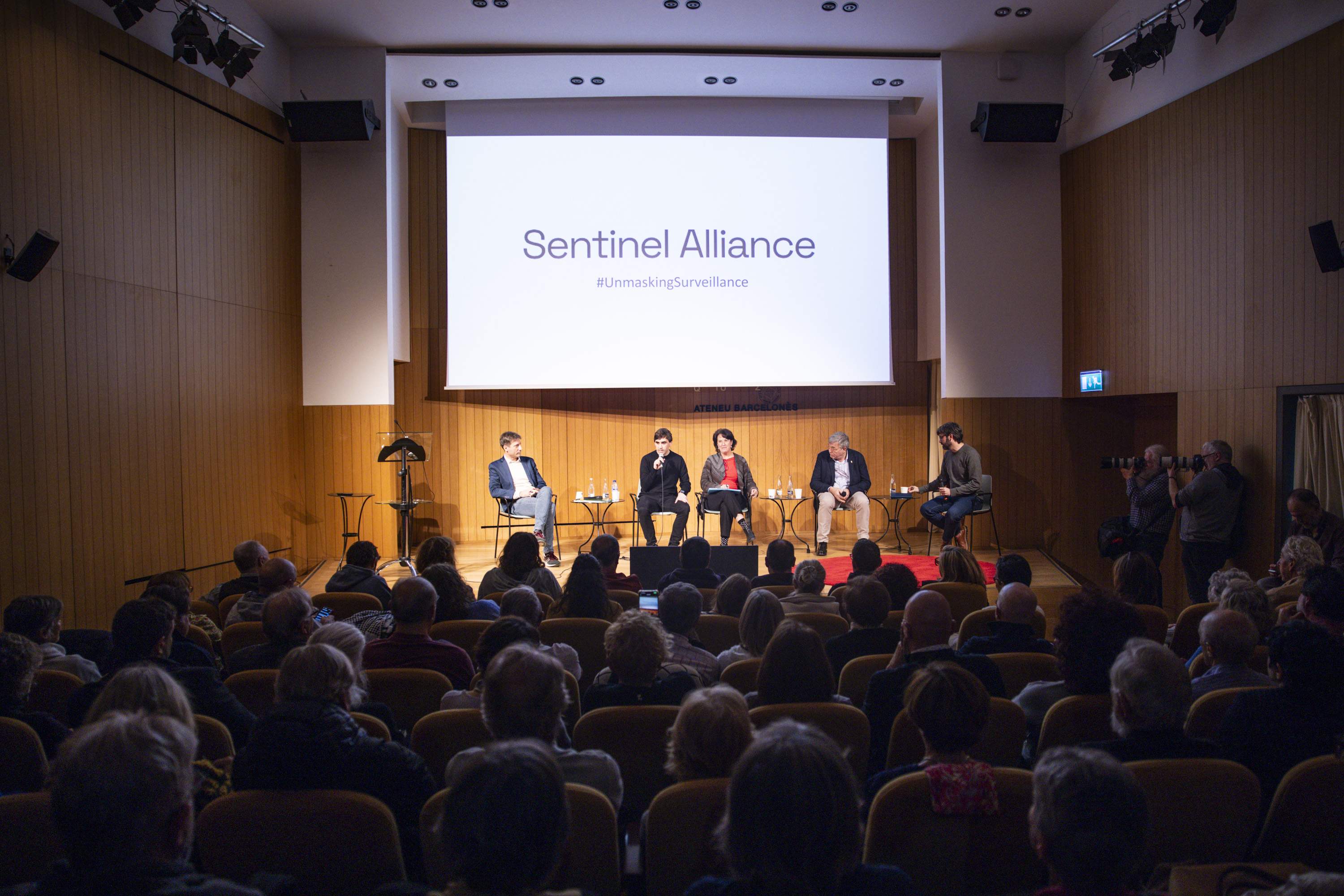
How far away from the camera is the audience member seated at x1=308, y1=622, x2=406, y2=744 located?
239 centimetres

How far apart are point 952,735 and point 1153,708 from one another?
49cm

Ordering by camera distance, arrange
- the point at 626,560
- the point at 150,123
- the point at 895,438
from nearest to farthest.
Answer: the point at 150,123 → the point at 626,560 → the point at 895,438

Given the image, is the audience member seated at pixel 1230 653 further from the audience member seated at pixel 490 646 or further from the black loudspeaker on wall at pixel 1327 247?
the black loudspeaker on wall at pixel 1327 247

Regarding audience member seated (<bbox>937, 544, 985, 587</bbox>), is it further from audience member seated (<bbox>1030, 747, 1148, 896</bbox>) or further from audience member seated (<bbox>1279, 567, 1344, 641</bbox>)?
audience member seated (<bbox>1030, 747, 1148, 896</bbox>)

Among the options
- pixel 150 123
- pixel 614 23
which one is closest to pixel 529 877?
pixel 150 123

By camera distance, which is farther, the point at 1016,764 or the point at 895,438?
the point at 895,438

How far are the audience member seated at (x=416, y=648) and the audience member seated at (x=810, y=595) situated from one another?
1515 mm

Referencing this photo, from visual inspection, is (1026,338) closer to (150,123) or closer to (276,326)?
(276,326)

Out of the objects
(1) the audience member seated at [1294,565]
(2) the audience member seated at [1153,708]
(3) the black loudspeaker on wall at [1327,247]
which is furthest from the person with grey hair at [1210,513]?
(2) the audience member seated at [1153,708]

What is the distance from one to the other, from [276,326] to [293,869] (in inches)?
281

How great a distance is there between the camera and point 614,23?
24.7ft

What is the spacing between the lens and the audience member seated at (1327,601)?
9.49ft

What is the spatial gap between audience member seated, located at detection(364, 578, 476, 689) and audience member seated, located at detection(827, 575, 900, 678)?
132 centimetres

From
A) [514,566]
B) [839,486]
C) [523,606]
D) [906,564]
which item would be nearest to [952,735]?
[523,606]
